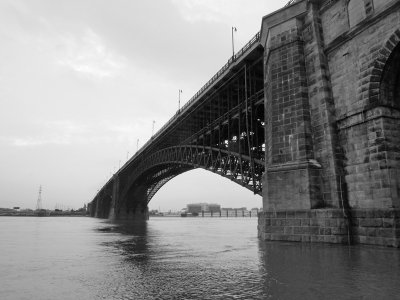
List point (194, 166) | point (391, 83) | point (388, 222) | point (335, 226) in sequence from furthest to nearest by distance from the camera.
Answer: point (194, 166) → point (391, 83) → point (335, 226) → point (388, 222)

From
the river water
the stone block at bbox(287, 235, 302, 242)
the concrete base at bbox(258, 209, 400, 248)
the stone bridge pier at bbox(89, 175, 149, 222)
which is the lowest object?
the river water

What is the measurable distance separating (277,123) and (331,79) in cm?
343

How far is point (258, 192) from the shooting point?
29531mm

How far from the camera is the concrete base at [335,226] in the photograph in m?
12.1

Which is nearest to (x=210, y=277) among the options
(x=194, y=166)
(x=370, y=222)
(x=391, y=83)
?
(x=370, y=222)

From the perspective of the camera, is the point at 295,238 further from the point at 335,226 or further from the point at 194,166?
the point at 194,166

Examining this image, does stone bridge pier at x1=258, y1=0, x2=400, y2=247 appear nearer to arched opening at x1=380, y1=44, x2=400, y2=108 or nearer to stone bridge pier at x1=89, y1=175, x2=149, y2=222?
arched opening at x1=380, y1=44, x2=400, y2=108

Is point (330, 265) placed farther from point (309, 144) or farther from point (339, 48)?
point (339, 48)

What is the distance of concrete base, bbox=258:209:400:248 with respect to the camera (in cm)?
1212

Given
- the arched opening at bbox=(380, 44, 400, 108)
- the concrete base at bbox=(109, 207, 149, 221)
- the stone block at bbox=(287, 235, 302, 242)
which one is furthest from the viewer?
the concrete base at bbox=(109, 207, 149, 221)

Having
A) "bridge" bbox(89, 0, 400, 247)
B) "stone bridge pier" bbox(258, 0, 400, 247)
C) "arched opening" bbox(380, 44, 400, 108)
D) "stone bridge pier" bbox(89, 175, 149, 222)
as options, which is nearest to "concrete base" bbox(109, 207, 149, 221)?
"stone bridge pier" bbox(89, 175, 149, 222)

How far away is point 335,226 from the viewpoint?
13.4 m

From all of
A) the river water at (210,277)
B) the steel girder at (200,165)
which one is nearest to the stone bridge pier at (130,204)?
the steel girder at (200,165)

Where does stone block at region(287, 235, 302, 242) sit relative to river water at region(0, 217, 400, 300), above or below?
above
